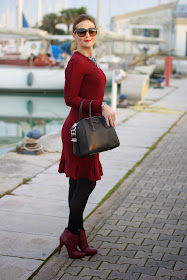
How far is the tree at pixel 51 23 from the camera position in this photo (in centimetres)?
7006

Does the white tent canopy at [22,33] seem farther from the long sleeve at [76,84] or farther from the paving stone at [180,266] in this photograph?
the paving stone at [180,266]

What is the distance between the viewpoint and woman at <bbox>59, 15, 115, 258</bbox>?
3.78 metres

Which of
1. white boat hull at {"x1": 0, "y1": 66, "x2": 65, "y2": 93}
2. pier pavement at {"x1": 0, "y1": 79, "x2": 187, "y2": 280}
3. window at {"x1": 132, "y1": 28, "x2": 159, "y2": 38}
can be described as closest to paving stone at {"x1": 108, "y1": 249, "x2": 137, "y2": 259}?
pier pavement at {"x1": 0, "y1": 79, "x2": 187, "y2": 280}

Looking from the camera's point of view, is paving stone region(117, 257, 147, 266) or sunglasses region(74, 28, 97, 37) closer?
sunglasses region(74, 28, 97, 37)

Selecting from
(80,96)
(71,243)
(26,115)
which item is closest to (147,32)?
(26,115)

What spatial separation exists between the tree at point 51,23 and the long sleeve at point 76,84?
67.7m

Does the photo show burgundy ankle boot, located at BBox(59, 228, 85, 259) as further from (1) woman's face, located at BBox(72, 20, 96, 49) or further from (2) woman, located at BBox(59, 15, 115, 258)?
(1) woman's face, located at BBox(72, 20, 96, 49)

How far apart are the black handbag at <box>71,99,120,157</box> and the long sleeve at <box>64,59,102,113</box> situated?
5cm

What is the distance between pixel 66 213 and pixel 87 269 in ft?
4.78

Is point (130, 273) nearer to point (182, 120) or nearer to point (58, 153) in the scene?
point (58, 153)

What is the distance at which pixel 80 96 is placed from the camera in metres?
3.88

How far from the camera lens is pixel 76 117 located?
390 cm

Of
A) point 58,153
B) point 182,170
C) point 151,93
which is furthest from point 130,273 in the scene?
point 151,93

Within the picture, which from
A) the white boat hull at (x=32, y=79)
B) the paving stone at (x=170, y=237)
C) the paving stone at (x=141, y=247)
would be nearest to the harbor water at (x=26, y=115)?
the white boat hull at (x=32, y=79)
